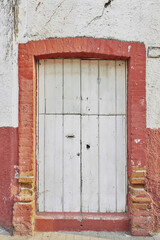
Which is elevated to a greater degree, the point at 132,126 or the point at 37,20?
the point at 37,20

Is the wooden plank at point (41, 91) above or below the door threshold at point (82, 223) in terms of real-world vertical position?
above

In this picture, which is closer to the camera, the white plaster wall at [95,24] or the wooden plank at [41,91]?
the white plaster wall at [95,24]

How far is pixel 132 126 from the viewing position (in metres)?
3.74

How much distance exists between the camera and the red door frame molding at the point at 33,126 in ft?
12.1

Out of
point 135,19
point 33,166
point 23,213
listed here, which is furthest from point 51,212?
point 135,19

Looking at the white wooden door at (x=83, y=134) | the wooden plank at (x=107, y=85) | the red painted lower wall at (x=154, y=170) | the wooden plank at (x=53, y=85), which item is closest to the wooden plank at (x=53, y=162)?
the white wooden door at (x=83, y=134)

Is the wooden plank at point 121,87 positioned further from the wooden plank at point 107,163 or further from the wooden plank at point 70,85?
the wooden plank at point 70,85

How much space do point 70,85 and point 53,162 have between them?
1.14 meters

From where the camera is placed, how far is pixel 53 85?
3941mm

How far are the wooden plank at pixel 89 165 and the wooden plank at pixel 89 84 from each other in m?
Answer: 0.17

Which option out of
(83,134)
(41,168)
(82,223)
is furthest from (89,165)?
(82,223)

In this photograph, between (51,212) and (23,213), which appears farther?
(51,212)

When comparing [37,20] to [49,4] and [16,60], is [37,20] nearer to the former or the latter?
[49,4]

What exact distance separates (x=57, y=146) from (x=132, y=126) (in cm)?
110
